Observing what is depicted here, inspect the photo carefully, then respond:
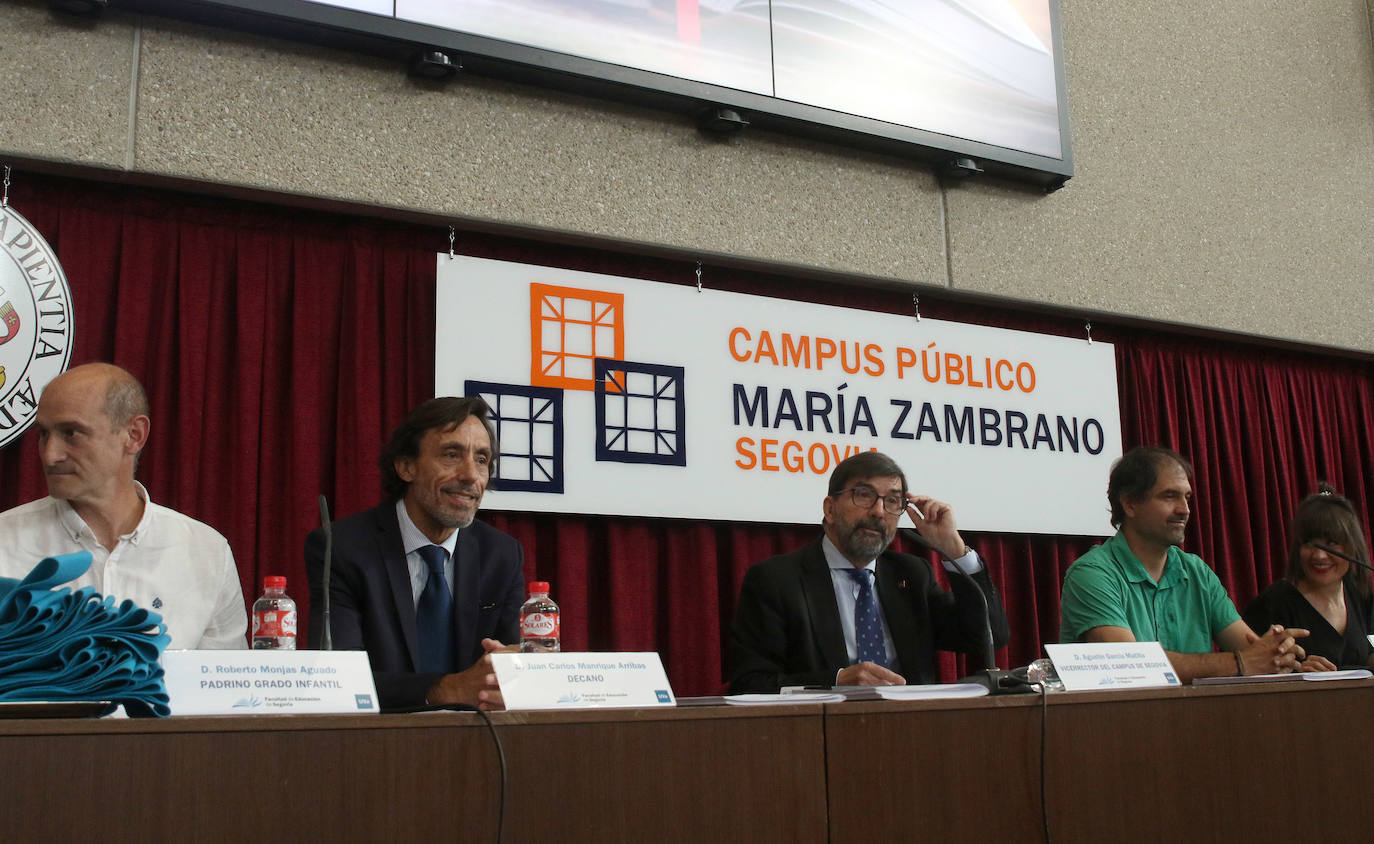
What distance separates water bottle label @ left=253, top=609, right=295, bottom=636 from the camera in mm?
1702

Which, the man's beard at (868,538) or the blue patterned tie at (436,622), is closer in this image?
the blue patterned tie at (436,622)

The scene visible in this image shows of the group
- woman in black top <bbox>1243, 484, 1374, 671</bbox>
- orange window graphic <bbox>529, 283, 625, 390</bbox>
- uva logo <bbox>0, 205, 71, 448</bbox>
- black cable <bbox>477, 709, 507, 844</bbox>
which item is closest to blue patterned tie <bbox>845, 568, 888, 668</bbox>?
orange window graphic <bbox>529, 283, 625, 390</bbox>

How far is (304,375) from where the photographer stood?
2928 mm

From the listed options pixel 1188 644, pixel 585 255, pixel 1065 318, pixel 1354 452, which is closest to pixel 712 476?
pixel 585 255

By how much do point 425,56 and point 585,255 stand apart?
679 millimetres

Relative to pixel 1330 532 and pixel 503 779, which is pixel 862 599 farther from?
pixel 503 779

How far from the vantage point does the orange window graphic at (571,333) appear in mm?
3121

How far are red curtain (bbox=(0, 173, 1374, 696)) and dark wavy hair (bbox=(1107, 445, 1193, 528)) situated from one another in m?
0.87

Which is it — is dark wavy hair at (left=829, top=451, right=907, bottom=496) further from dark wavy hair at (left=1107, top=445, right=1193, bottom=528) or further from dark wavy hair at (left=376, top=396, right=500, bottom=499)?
dark wavy hair at (left=376, top=396, right=500, bottom=499)

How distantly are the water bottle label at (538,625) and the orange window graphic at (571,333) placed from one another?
123 cm

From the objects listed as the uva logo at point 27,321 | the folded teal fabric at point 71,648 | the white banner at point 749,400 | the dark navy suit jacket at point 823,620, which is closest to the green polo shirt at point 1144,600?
the dark navy suit jacket at point 823,620

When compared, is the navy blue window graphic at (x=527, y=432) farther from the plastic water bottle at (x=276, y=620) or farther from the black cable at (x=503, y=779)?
the black cable at (x=503, y=779)

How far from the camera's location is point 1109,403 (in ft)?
13.3

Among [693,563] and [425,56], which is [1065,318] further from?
[425,56]
